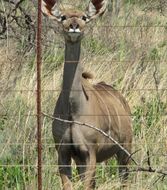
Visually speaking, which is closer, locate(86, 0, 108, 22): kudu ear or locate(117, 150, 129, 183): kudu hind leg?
locate(86, 0, 108, 22): kudu ear

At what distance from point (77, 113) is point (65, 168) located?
1.60 feet

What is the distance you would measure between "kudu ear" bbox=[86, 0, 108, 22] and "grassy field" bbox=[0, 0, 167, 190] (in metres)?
0.74

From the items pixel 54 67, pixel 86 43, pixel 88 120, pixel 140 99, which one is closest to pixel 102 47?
pixel 86 43

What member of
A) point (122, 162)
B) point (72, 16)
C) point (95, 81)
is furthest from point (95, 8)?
point (95, 81)

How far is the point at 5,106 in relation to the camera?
8.69 metres

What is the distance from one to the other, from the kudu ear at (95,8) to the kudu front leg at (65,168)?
1.23 meters

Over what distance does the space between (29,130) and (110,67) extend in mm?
2413

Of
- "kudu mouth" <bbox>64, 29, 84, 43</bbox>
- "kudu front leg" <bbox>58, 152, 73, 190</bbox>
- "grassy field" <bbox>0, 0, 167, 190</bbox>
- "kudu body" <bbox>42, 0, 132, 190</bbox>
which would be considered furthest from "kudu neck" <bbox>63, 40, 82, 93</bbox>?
"grassy field" <bbox>0, 0, 167, 190</bbox>

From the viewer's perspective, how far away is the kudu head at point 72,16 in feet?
22.3

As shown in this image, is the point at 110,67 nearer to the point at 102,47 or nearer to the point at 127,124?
the point at 102,47

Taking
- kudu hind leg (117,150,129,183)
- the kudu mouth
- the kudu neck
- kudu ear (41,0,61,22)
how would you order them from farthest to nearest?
kudu hind leg (117,150,129,183), the kudu neck, kudu ear (41,0,61,22), the kudu mouth

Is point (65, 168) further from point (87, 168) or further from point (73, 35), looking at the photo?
point (73, 35)

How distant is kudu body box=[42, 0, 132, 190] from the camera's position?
6.87 m

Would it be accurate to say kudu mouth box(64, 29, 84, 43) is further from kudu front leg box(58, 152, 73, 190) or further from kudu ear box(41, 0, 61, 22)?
kudu front leg box(58, 152, 73, 190)
